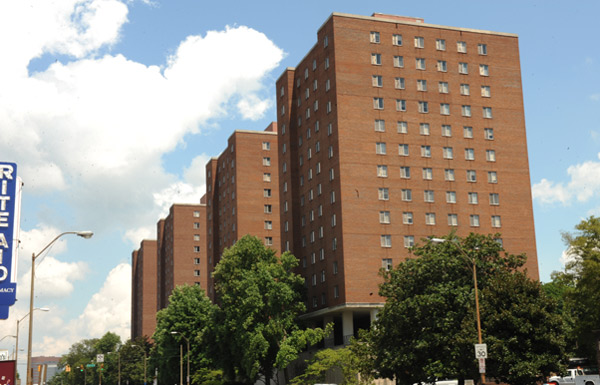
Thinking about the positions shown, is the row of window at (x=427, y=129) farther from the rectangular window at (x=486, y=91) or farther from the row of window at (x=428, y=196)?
the row of window at (x=428, y=196)

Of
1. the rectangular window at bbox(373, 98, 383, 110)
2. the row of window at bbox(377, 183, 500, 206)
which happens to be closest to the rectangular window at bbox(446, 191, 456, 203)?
the row of window at bbox(377, 183, 500, 206)

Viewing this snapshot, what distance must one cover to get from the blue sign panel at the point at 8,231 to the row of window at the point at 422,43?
55.2m

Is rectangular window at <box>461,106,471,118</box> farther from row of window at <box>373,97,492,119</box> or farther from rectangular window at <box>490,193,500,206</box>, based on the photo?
rectangular window at <box>490,193,500,206</box>

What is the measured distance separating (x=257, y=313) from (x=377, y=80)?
31396 millimetres

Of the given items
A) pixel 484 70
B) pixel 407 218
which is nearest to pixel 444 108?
pixel 484 70

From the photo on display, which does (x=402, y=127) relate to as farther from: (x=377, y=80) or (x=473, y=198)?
(x=473, y=198)

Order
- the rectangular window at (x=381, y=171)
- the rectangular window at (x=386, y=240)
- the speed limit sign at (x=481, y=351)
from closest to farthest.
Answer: the speed limit sign at (x=481, y=351) → the rectangular window at (x=386, y=240) → the rectangular window at (x=381, y=171)

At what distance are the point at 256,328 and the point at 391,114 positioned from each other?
3027cm

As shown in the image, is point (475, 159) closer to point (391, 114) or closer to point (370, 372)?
point (391, 114)

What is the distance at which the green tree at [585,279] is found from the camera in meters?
78.8

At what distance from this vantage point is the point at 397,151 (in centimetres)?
8694

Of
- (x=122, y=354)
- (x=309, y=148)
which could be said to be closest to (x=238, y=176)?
(x=309, y=148)

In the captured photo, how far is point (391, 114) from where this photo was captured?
8762cm

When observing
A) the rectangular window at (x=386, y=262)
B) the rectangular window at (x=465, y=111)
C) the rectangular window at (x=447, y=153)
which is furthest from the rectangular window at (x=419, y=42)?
the rectangular window at (x=386, y=262)
